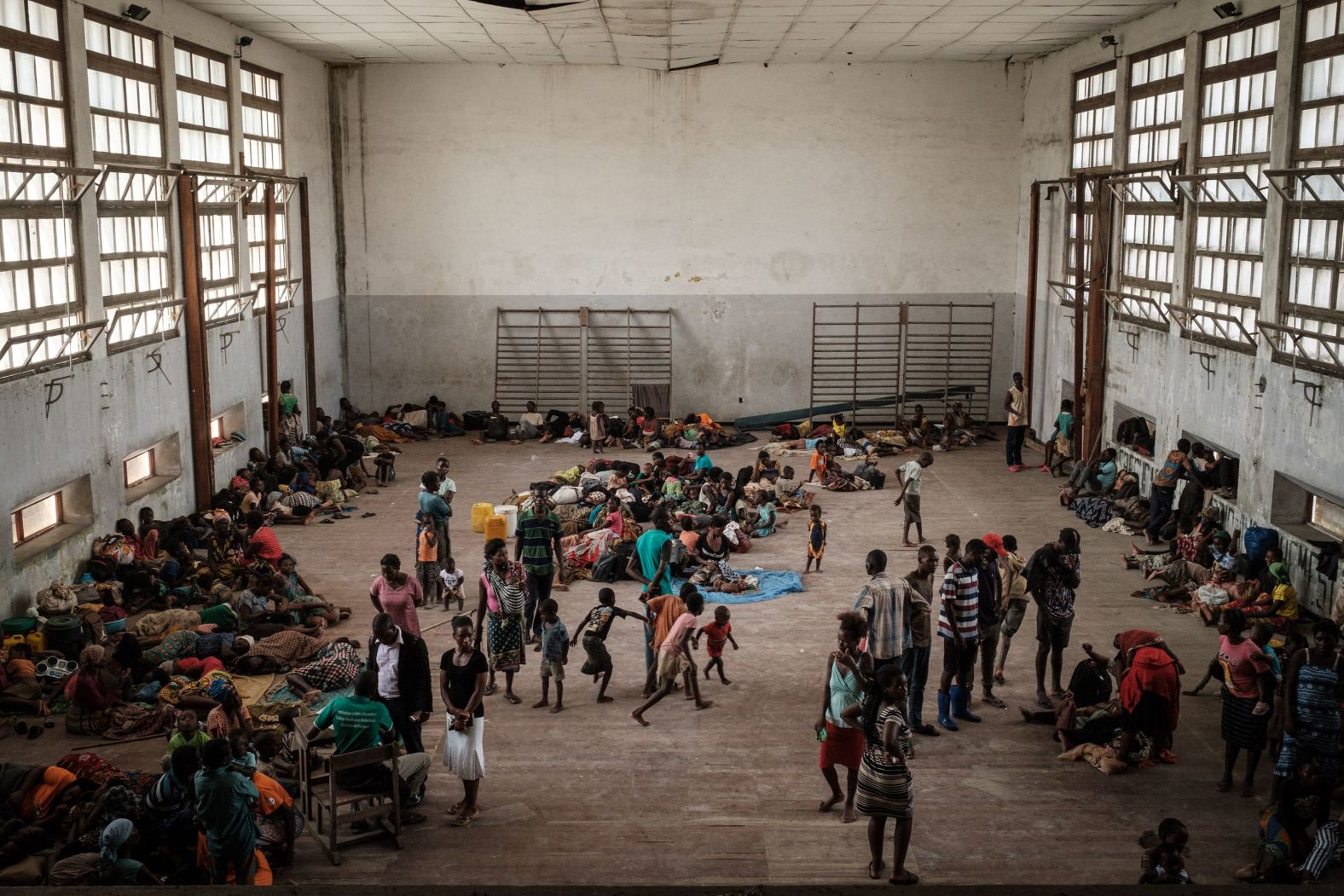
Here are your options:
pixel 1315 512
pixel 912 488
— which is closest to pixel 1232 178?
pixel 1315 512

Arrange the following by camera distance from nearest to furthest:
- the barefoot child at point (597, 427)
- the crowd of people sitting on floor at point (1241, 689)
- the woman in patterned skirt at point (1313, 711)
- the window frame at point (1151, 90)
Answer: the crowd of people sitting on floor at point (1241, 689) < the woman in patterned skirt at point (1313, 711) < the window frame at point (1151, 90) < the barefoot child at point (597, 427)

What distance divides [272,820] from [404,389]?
17442 millimetres

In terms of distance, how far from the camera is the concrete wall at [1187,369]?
43.2 feet

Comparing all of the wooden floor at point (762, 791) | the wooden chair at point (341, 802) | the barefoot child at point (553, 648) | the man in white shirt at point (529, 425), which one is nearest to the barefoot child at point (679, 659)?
the wooden floor at point (762, 791)

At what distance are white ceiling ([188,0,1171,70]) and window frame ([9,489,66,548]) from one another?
7.39 metres

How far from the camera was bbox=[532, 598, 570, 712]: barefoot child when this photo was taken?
10.4 meters

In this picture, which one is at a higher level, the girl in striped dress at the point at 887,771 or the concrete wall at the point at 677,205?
the concrete wall at the point at 677,205

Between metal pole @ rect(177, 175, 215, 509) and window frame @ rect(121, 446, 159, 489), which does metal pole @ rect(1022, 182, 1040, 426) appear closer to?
metal pole @ rect(177, 175, 215, 509)

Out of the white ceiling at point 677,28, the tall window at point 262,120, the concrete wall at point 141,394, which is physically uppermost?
the white ceiling at point 677,28

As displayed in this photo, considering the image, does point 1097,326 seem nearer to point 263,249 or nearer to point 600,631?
point 600,631

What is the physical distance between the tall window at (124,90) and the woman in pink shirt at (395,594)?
7.21 meters

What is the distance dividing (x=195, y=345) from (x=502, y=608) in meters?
8.36

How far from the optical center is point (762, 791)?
900 cm

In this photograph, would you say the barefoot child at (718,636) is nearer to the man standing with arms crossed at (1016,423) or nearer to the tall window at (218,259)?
the tall window at (218,259)
